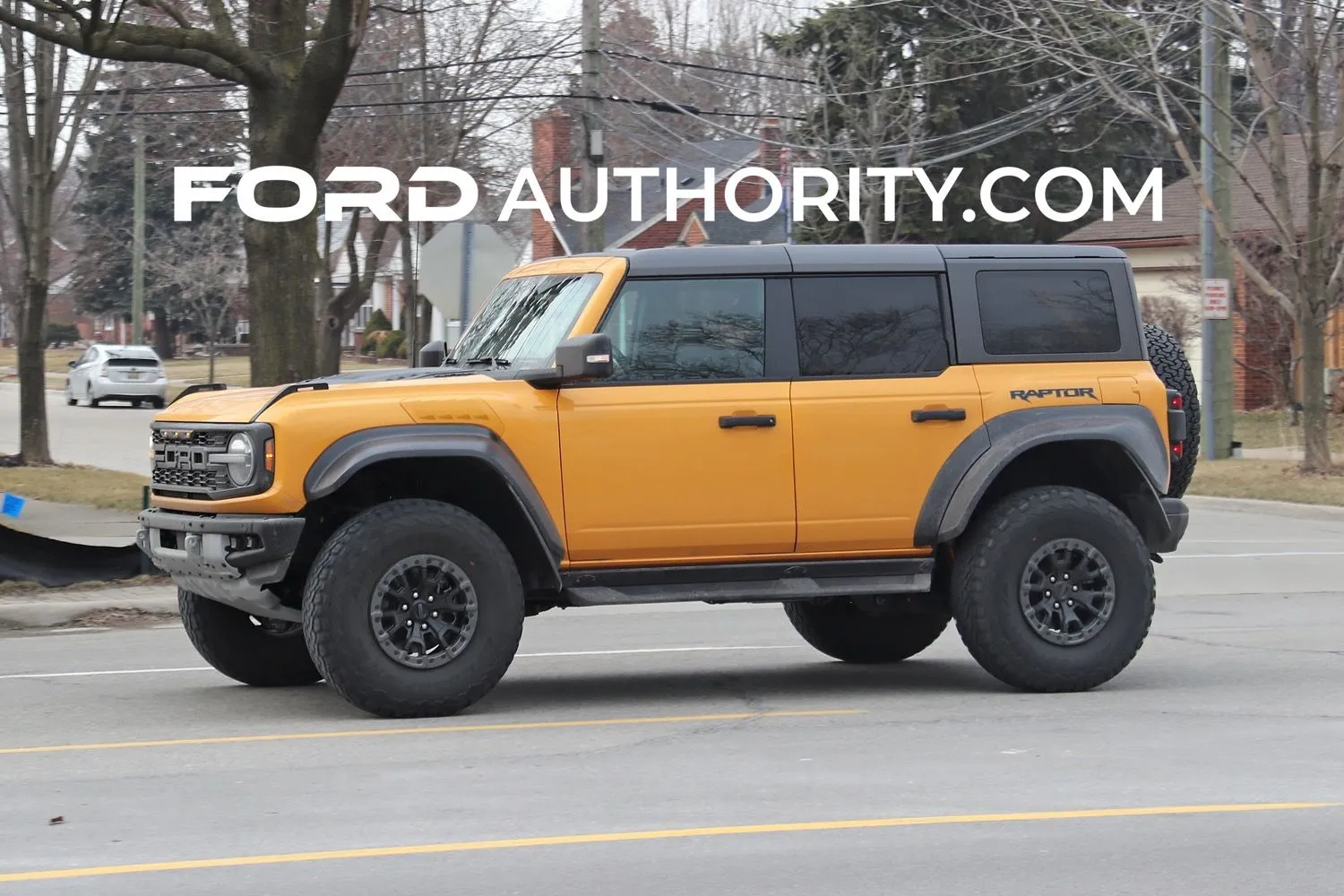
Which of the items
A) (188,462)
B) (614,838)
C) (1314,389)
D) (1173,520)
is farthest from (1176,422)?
(1314,389)

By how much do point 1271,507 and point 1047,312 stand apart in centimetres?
1402

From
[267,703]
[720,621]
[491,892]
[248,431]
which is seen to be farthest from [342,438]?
[720,621]

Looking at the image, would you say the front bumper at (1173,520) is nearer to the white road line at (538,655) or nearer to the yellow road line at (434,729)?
the yellow road line at (434,729)

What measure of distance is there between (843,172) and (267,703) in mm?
31315

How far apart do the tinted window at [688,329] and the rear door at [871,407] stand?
249 millimetres

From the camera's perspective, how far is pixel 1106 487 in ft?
30.9

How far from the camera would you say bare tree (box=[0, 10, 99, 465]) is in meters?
24.7

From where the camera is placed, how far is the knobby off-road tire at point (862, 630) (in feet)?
33.6

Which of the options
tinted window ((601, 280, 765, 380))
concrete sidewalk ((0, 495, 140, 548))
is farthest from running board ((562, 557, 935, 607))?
concrete sidewalk ((0, 495, 140, 548))

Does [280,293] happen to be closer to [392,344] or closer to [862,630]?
[862,630]

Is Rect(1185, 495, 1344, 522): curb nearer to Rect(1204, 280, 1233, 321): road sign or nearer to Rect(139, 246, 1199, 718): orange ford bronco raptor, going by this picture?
Rect(1204, 280, 1233, 321): road sign

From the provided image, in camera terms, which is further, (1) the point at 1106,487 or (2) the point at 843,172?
(2) the point at 843,172

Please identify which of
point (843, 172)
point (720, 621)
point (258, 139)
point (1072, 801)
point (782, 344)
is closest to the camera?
point (1072, 801)

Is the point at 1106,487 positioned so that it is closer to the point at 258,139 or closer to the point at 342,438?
the point at 342,438
